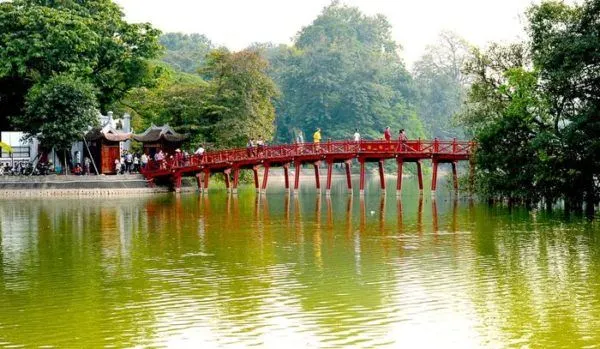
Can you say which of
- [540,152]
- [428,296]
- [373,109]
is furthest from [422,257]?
[373,109]

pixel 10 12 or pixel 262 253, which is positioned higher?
pixel 10 12

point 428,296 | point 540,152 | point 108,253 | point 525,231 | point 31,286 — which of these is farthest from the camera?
point 540,152

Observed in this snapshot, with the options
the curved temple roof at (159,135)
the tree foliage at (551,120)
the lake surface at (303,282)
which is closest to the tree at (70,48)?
the curved temple roof at (159,135)

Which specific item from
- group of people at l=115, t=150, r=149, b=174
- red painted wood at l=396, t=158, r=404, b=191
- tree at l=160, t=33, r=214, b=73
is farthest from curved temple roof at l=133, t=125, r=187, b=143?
tree at l=160, t=33, r=214, b=73

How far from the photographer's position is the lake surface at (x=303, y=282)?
1546cm

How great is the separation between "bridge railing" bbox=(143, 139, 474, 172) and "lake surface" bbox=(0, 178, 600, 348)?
40.5 feet

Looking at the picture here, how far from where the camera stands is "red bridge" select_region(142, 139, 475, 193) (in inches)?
1895

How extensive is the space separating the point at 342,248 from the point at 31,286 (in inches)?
354

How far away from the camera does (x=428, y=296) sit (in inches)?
723

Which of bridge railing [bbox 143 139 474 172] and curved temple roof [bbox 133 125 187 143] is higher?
curved temple roof [bbox 133 125 187 143]

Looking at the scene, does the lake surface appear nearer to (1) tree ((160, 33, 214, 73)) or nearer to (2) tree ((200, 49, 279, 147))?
(2) tree ((200, 49, 279, 147))

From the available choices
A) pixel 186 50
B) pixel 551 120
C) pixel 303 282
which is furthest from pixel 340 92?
pixel 303 282

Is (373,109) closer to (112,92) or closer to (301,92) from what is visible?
(301,92)

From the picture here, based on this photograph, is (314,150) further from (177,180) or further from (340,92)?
(340,92)
